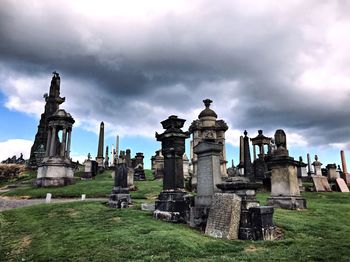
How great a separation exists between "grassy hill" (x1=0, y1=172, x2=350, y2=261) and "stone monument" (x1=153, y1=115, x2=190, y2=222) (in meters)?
0.89

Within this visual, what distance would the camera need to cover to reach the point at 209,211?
25.8 feet

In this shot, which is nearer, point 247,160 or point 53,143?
point 247,160

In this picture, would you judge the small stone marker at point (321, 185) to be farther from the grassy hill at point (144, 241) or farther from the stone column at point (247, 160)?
the grassy hill at point (144, 241)

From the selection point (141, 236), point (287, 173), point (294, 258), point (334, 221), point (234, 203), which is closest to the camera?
point (294, 258)

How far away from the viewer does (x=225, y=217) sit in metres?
7.09

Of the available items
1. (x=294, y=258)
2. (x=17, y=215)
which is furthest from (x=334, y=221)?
(x=17, y=215)

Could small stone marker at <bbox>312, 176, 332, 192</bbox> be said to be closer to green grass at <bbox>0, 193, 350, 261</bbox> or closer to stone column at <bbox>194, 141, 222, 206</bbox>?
green grass at <bbox>0, 193, 350, 261</bbox>

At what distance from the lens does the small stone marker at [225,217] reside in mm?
6875

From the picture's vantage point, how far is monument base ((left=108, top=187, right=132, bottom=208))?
499 inches

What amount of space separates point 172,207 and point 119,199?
455 cm

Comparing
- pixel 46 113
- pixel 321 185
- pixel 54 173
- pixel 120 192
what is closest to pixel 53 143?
pixel 54 173

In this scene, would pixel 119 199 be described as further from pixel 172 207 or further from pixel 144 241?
pixel 144 241

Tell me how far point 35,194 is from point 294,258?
19887mm

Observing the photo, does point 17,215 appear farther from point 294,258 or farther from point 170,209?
point 294,258
